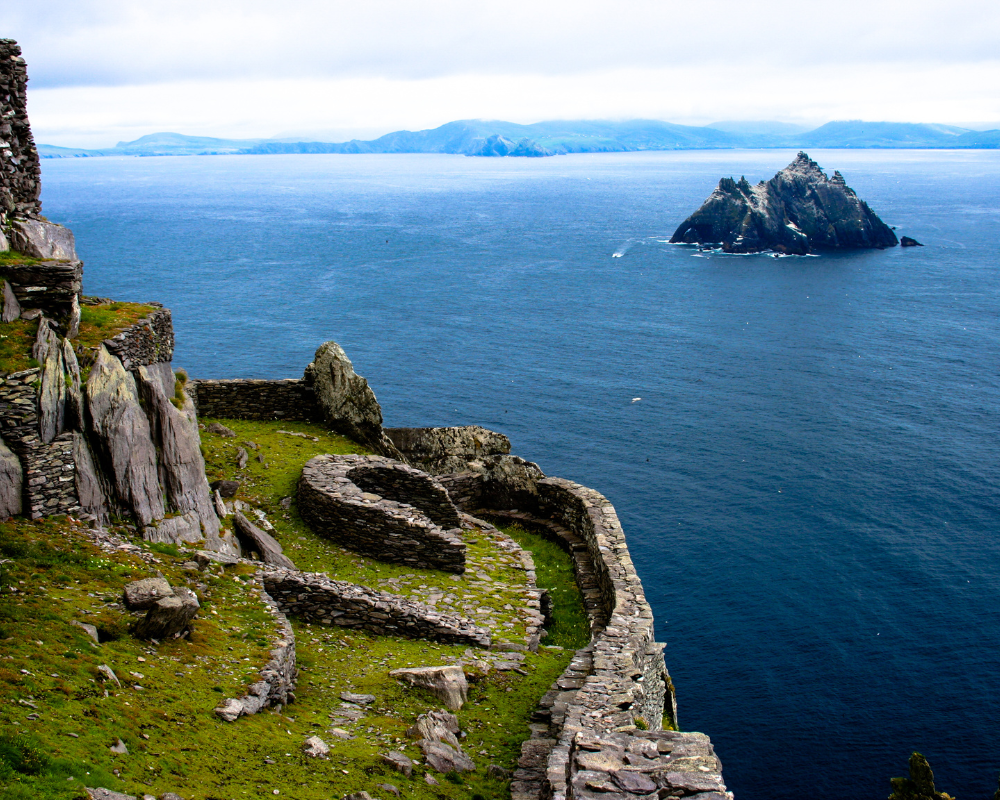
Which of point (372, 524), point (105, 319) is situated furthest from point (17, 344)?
point (372, 524)

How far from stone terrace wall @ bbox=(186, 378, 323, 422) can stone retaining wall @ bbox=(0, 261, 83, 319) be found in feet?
42.0

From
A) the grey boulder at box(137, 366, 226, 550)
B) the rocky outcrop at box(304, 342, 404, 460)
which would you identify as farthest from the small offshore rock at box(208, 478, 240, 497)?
the rocky outcrop at box(304, 342, 404, 460)

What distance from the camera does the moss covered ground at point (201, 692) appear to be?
991 cm

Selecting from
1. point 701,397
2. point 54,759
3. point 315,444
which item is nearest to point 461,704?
point 54,759

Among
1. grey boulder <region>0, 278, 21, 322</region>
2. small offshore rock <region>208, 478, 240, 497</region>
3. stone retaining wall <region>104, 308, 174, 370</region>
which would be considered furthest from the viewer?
small offshore rock <region>208, 478, 240, 497</region>

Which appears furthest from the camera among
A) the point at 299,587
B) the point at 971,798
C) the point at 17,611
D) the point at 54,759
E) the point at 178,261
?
the point at 178,261

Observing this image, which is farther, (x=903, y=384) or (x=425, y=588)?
(x=903, y=384)

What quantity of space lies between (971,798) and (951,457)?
125 feet

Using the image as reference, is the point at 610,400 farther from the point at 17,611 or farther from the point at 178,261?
the point at 178,261

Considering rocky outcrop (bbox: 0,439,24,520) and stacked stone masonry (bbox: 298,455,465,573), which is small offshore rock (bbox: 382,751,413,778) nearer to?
rocky outcrop (bbox: 0,439,24,520)

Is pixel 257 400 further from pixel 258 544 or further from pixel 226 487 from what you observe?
pixel 258 544

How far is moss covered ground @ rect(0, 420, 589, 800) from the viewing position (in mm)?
9906

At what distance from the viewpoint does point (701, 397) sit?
267 ft

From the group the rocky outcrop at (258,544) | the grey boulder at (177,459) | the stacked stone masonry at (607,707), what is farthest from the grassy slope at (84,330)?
the stacked stone masonry at (607,707)
